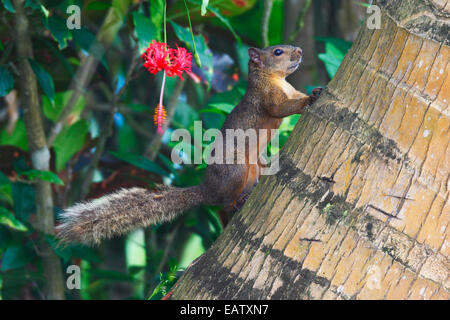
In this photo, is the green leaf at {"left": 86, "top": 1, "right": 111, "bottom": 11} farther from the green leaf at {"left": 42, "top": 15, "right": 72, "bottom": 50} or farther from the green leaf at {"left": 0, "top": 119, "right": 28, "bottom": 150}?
the green leaf at {"left": 0, "top": 119, "right": 28, "bottom": 150}

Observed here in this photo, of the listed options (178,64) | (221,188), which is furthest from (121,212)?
(178,64)

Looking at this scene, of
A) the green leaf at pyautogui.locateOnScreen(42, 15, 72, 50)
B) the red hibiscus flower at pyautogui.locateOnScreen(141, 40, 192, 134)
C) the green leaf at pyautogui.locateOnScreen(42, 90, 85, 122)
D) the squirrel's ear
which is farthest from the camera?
the green leaf at pyautogui.locateOnScreen(42, 90, 85, 122)

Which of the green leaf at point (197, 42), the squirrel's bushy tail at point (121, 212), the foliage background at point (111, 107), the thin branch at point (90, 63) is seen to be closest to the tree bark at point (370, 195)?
the squirrel's bushy tail at point (121, 212)

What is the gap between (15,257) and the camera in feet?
8.48

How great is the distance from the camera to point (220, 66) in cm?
332

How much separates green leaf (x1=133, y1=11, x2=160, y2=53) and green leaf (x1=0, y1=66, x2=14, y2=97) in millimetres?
674

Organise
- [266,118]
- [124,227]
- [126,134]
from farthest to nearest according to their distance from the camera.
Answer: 1. [126,134]
2. [266,118]
3. [124,227]

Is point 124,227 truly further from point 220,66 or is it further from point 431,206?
point 220,66

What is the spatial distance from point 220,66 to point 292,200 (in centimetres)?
206

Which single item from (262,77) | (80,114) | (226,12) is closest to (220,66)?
(226,12)

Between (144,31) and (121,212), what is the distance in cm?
77

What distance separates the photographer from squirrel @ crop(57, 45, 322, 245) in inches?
81.0

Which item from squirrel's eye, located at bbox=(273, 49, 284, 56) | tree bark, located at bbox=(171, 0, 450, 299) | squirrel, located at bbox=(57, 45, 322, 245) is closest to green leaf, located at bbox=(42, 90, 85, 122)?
squirrel, located at bbox=(57, 45, 322, 245)

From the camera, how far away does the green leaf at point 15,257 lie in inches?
100.0
